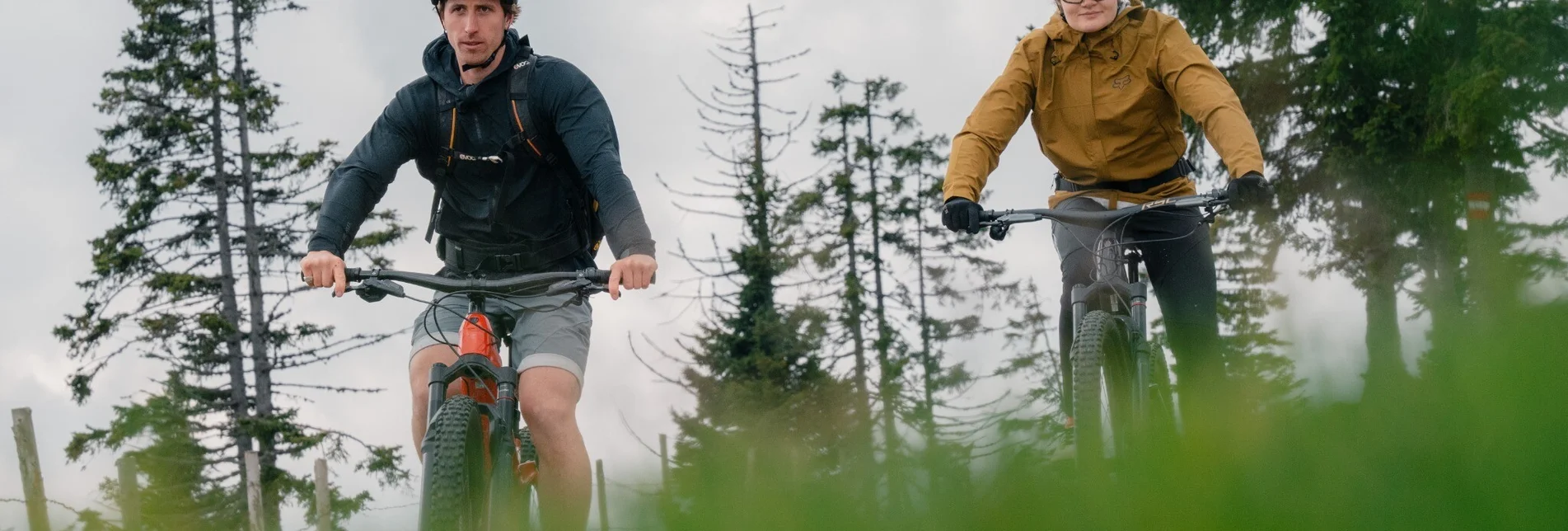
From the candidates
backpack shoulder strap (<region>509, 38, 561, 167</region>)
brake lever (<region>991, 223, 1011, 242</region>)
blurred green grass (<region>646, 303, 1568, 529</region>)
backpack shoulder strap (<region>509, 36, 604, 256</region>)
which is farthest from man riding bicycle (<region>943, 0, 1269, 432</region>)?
backpack shoulder strap (<region>509, 38, 561, 167</region>)

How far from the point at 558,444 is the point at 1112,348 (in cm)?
193

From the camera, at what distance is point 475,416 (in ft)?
14.2

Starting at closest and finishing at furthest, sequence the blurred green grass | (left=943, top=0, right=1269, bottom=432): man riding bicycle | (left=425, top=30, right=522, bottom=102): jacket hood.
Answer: the blurred green grass
(left=425, top=30, right=522, bottom=102): jacket hood
(left=943, top=0, right=1269, bottom=432): man riding bicycle

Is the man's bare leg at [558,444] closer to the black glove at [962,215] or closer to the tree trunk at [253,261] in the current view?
the black glove at [962,215]

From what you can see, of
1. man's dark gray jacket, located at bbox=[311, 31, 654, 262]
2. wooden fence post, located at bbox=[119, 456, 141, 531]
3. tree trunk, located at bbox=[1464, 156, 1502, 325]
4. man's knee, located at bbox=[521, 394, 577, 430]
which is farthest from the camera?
tree trunk, located at bbox=[1464, 156, 1502, 325]

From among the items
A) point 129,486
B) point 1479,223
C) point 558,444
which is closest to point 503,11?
point 558,444

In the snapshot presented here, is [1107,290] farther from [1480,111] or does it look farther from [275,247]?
[275,247]

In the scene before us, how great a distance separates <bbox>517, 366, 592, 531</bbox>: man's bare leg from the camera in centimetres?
464

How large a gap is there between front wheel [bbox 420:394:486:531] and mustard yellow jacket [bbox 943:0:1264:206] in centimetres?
211

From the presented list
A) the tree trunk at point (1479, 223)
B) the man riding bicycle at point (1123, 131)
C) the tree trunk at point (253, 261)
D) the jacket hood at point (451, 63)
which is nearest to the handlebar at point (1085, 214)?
the man riding bicycle at point (1123, 131)

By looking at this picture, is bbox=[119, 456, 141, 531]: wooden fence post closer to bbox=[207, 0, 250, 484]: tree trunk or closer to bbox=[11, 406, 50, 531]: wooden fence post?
bbox=[11, 406, 50, 531]: wooden fence post

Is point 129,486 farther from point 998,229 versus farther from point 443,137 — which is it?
point 998,229

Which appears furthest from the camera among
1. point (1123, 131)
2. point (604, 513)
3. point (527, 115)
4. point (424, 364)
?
point (1123, 131)

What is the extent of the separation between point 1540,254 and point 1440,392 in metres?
15.0
